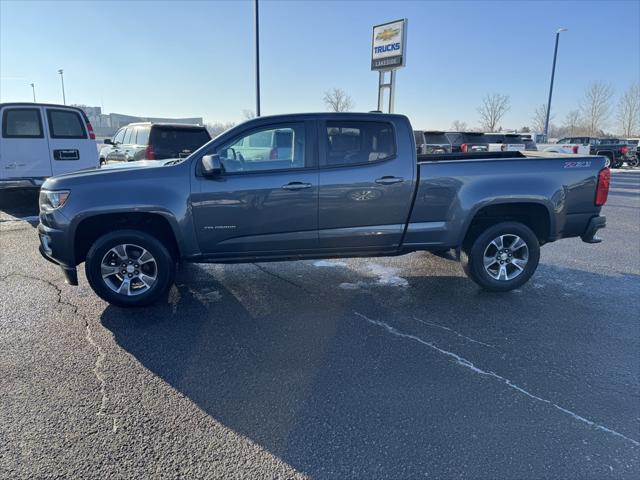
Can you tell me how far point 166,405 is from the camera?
2934 mm

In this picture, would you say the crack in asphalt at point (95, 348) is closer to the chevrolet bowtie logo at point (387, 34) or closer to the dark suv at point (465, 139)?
the chevrolet bowtie logo at point (387, 34)

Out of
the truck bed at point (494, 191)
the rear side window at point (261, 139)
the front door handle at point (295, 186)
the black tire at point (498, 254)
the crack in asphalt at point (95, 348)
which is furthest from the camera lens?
the black tire at point (498, 254)

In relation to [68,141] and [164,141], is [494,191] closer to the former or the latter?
[164,141]

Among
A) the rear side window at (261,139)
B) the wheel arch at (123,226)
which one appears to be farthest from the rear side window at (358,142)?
the wheel arch at (123,226)

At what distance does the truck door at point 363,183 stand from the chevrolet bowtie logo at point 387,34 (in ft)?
47.7

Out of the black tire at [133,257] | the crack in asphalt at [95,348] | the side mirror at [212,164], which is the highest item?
the side mirror at [212,164]

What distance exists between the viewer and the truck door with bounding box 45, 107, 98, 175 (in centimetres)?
929

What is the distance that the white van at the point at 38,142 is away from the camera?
29.0ft

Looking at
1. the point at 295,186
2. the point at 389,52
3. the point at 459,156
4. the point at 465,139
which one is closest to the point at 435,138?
the point at 465,139

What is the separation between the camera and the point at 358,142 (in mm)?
4691

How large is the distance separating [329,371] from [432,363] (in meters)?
0.84

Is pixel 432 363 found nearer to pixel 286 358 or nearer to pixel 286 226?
pixel 286 358

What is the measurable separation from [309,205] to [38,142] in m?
7.56

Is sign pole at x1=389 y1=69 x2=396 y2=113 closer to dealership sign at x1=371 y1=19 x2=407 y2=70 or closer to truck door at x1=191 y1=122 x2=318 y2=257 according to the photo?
dealership sign at x1=371 y1=19 x2=407 y2=70
